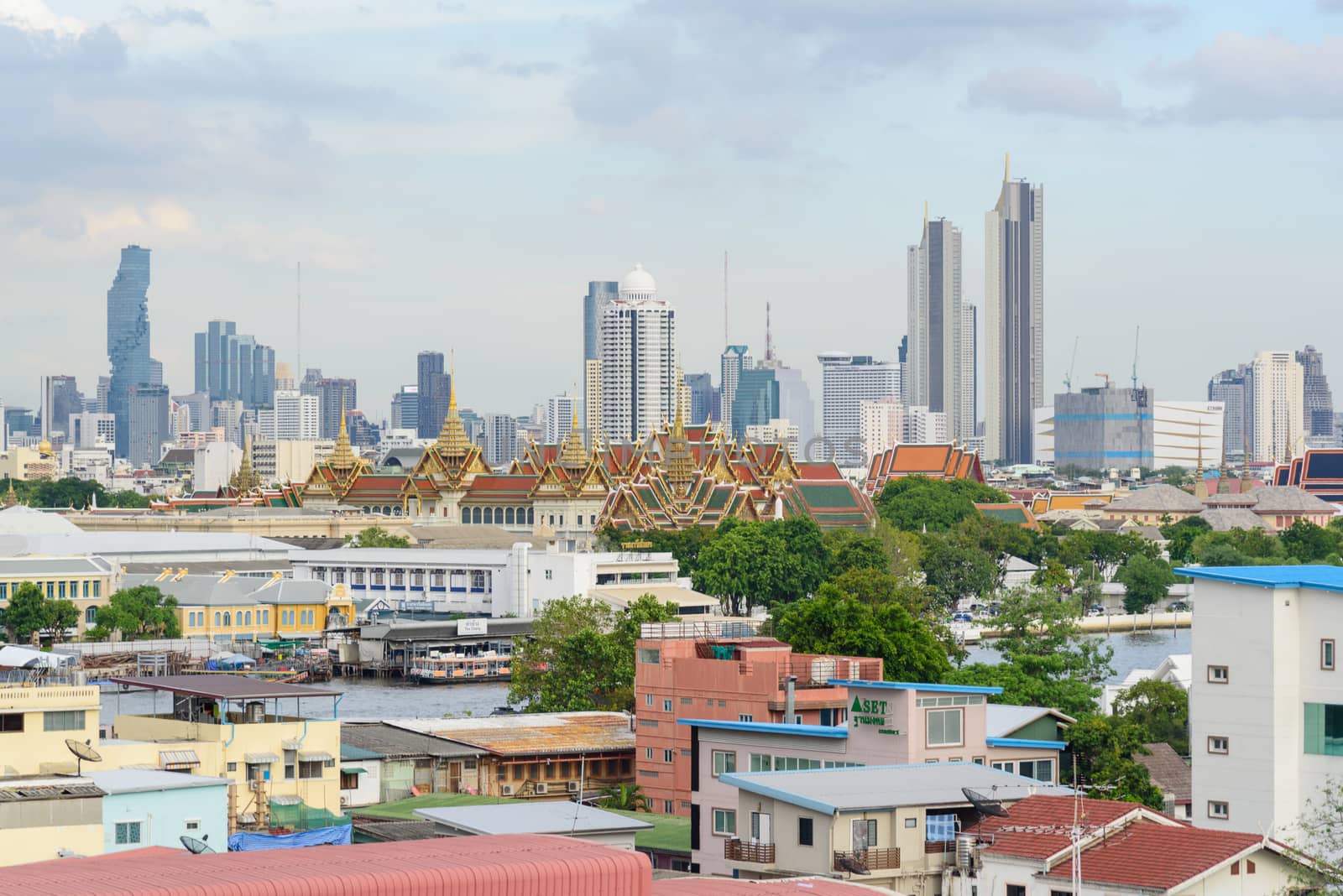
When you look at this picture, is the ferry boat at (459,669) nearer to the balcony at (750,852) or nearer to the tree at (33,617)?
the tree at (33,617)

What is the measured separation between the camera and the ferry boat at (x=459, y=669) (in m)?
75.1

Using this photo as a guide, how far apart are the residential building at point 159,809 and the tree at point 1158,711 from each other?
17.9m

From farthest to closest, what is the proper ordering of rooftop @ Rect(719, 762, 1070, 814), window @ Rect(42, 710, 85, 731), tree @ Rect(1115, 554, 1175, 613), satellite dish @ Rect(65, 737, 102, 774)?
tree @ Rect(1115, 554, 1175, 613), window @ Rect(42, 710, 85, 731), satellite dish @ Rect(65, 737, 102, 774), rooftop @ Rect(719, 762, 1070, 814)

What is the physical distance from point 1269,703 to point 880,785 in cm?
522

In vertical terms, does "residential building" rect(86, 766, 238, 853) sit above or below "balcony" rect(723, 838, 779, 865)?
above

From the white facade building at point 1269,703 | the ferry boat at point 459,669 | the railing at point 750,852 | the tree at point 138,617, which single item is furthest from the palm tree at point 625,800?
the tree at point 138,617

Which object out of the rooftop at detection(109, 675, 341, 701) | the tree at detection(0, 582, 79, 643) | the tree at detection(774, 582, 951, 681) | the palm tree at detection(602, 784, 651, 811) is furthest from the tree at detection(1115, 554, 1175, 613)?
the rooftop at detection(109, 675, 341, 701)

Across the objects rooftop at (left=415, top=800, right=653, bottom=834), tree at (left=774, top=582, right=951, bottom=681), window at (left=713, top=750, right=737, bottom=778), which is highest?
tree at (left=774, top=582, right=951, bottom=681)

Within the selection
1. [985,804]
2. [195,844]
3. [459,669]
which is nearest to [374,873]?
[195,844]

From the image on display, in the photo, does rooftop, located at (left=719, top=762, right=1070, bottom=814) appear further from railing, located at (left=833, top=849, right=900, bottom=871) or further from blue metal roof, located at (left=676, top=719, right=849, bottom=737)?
blue metal roof, located at (left=676, top=719, right=849, bottom=737)

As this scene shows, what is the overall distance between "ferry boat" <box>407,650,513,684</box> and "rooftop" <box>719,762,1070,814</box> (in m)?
50.5

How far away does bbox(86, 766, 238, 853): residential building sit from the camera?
23.6m

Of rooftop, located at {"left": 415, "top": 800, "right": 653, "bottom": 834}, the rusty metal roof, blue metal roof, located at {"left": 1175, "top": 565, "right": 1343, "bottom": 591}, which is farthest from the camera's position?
the rusty metal roof

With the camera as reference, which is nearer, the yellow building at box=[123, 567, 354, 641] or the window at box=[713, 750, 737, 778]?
the window at box=[713, 750, 737, 778]
